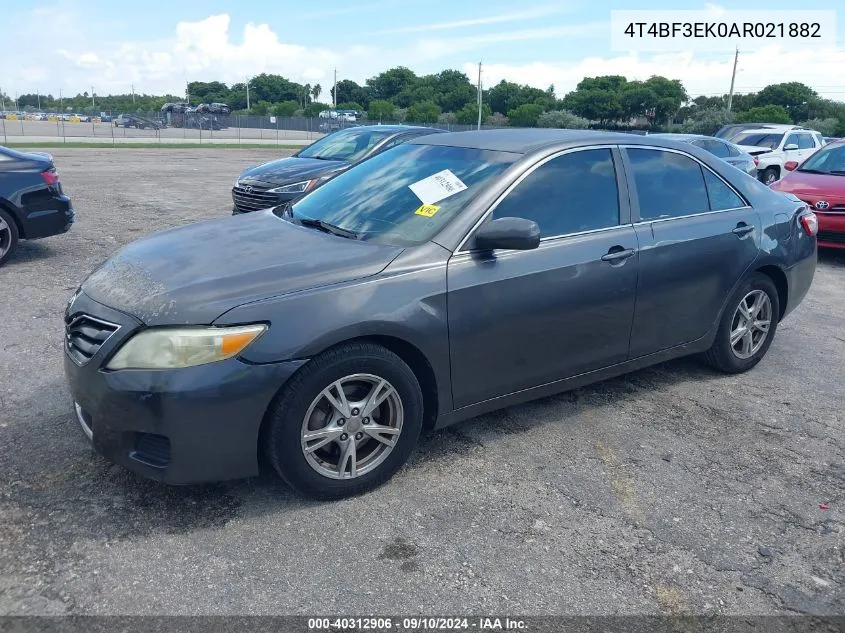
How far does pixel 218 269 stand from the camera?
131 inches

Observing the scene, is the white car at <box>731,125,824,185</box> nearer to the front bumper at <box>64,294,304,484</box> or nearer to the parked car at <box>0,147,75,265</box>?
the parked car at <box>0,147,75,265</box>

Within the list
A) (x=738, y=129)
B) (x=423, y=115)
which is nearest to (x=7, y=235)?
Result: (x=738, y=129)

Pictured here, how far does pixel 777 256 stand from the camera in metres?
5.04

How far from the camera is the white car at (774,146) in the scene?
58.9ft

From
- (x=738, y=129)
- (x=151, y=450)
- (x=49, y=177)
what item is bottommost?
(x=151, y=450)

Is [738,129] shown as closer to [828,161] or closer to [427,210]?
[828,161]

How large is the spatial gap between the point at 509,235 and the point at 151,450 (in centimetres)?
187

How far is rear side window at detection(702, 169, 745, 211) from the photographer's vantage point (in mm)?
4809

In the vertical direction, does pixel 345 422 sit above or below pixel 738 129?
below

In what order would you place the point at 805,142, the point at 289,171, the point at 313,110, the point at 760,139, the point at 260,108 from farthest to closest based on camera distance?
the point at 260,108 → the point at 313,110 → the point at 805,142 → the point at 760,139 → the point at 289,171

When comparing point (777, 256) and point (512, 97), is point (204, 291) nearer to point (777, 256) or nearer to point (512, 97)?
point (777, 256)

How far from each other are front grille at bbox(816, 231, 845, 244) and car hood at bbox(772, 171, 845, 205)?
1.30 ft

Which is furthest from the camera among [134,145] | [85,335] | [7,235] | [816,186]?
[134,145]

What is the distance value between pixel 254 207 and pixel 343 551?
716 centimetres
